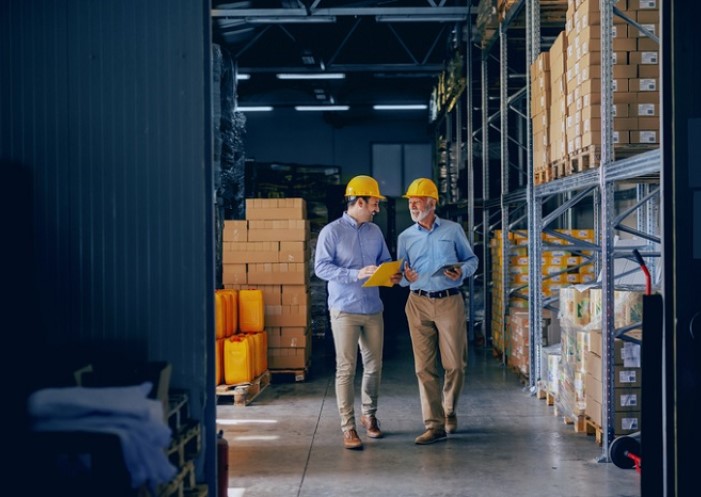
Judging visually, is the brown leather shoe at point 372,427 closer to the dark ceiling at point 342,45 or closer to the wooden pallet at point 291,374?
the wooden pallet at point 291,374

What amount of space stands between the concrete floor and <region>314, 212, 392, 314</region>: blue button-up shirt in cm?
122

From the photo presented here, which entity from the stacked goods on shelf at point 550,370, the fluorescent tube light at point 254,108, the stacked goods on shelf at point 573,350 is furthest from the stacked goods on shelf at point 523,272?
the fluorescent tube light at point 254,108

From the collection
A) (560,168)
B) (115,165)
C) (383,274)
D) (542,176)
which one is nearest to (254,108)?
(542,176)

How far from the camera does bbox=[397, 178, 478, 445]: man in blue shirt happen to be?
637 centimetres

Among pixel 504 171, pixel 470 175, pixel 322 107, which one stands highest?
pixel 322 107

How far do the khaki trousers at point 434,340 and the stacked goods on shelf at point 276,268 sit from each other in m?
3.24

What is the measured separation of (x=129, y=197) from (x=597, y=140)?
446 cm

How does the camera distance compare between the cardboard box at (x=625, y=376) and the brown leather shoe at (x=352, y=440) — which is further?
the brown leather shoe at (x=352, y=440)

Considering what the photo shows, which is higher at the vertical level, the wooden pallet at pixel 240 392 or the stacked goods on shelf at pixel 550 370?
the stacked goods on shelf at pixel 550 370

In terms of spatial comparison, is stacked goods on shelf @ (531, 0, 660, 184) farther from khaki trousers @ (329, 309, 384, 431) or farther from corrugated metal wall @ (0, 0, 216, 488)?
corrugated metal wall @ (0, 0, 216, 488)

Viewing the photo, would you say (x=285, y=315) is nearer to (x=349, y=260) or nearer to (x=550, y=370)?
(x=349, y=260)

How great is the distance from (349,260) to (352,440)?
1521mm

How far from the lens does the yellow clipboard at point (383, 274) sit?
19.1 feet

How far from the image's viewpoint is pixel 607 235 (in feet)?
19.4
